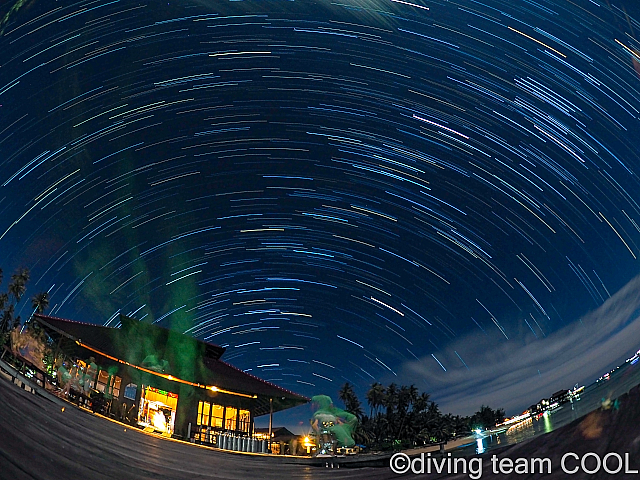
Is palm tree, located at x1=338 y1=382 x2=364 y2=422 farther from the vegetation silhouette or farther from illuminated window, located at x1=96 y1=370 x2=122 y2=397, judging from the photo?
illuminated window, located at x1=96 y1=370 x2=122 y2=397

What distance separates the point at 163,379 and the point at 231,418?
5799 millimetres

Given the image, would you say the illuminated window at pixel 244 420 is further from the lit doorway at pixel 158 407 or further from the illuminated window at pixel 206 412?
the lit doorway at pixel 158 407

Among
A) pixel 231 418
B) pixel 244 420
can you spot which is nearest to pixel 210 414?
pixel 231 418

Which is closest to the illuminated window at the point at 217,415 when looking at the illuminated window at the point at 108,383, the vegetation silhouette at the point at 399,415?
the illuminated window at the point at 108,383

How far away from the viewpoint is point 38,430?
129 inches

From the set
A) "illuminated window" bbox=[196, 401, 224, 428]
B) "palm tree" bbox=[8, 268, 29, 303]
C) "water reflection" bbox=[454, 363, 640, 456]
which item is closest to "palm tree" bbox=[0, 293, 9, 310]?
"palm tree" bbox=[8, 268, 29, 303]

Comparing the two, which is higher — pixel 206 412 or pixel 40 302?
pixel 40 302

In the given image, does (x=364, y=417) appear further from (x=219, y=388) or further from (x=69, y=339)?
(x=69, y=339)

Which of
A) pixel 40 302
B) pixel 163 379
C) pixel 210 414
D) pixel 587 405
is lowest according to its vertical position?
pixel 587 405

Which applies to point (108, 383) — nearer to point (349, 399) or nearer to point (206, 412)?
point (206, 412)

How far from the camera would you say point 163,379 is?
26.2 metres

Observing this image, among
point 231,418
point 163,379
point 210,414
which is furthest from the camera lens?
point 231,418

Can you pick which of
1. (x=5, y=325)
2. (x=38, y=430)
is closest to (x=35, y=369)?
(x=38, y=430)

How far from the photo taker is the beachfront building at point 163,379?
23250 mm
